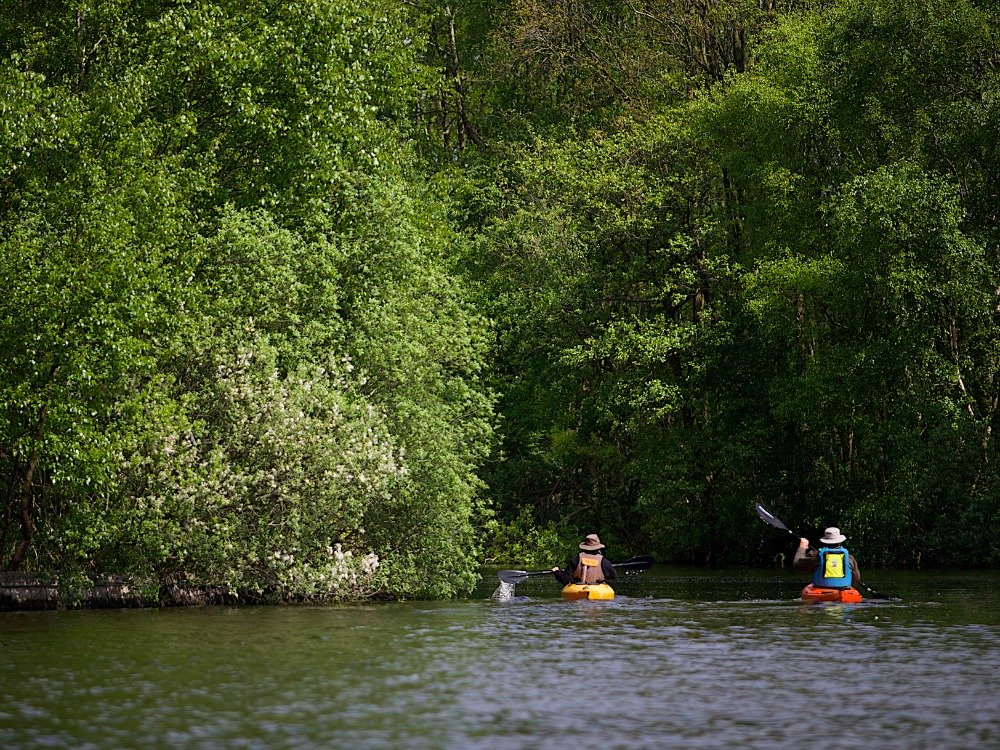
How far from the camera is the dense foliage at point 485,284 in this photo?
96.5ft

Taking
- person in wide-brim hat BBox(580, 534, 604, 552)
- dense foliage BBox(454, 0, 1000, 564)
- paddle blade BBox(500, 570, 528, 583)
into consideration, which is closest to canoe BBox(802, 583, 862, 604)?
person in wide-brim hat BBox(580, 534, 604, 552)

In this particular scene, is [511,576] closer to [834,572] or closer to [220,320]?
[834,572]

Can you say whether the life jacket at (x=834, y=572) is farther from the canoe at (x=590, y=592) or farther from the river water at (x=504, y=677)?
the canoe at (x=590, y=592)

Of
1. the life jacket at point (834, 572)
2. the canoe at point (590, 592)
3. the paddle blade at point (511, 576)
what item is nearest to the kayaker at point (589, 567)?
the canoe at point (590, 592)

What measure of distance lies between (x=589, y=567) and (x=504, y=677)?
14813mm

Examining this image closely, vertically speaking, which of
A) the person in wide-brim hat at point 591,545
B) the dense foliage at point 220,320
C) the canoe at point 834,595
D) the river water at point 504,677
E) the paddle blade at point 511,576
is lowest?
the river water at point 504,677

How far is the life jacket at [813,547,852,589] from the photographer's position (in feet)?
108

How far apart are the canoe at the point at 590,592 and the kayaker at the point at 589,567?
291 millimetres

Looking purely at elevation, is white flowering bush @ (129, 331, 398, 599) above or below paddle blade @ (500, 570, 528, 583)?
above

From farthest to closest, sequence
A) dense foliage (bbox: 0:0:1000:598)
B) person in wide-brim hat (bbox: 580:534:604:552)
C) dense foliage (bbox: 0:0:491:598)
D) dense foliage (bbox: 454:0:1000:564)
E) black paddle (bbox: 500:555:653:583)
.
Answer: dense foliage (bbox: 454:0:1000:564) < person in wide-brim hat (bbox: 580:534:604:552) < black paddle (bbox: 500:555:653:583) < dense foliage (bbox: 0:0:1000:598) < dense foliage (bbox: 0:0:491:598)

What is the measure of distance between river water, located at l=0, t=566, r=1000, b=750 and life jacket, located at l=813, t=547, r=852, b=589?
0.77 m

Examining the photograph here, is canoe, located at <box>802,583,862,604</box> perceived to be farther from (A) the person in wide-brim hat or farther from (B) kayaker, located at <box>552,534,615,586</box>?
(A) the person in wide-brim hat

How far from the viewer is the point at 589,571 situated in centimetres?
3491

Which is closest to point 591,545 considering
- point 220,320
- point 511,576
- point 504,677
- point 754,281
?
point 511,576
